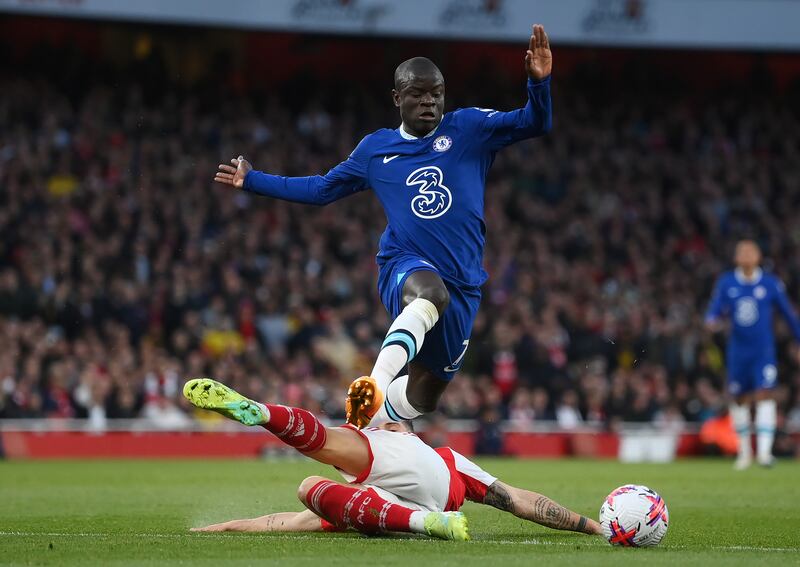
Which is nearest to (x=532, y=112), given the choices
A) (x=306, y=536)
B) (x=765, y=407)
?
(x=306, y=536)

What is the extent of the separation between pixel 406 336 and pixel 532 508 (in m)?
1.22

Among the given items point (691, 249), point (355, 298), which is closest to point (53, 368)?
point (355, 298)

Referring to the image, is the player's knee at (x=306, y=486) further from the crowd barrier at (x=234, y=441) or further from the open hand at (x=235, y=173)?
the crowd barrier at (x=234, y=441)

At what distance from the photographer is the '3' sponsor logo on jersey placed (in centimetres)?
821

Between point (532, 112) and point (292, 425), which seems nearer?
point (292, 425)

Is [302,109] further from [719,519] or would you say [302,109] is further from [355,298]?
[719,519]

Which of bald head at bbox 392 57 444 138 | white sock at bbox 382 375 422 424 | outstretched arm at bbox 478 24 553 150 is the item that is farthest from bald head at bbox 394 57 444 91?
white sock at bbox 382 375 422 424

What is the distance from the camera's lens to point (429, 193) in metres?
8.23

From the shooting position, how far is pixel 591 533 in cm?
776

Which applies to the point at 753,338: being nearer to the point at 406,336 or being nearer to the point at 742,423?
the point at 742,423

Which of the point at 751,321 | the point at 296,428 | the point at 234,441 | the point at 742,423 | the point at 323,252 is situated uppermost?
the point at 323,252

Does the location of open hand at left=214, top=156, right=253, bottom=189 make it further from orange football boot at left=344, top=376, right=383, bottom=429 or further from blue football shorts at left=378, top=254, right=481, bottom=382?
orange football boot at left=344, top=376, right=383, bottom=429

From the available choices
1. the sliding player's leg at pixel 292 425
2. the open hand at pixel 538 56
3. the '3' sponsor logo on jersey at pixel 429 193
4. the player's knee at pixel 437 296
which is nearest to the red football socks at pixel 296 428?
the sliding player's leg at pixel 292 425

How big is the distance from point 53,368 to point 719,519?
1137 cm
